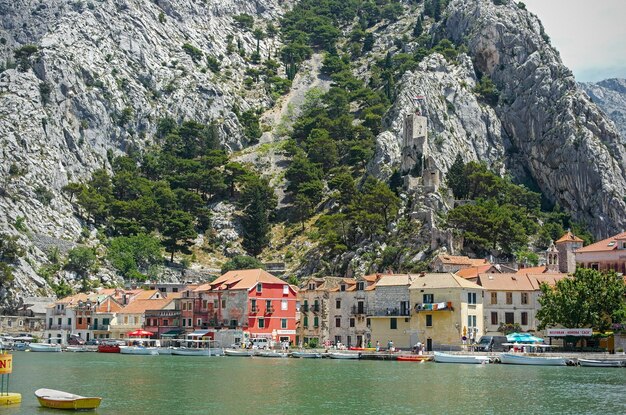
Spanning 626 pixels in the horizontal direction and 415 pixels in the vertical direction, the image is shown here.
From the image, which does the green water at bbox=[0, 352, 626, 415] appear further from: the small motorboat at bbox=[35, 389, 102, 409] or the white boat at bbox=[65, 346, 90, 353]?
the white boat at bbox=[65, 346, 90, 353]

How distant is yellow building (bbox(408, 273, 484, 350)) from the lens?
295 ft

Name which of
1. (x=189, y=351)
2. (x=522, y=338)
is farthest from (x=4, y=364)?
(x=522, y=338)

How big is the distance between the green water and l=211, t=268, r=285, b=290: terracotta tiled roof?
20.8 m

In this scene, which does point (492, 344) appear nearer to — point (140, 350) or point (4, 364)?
point (140, 350)

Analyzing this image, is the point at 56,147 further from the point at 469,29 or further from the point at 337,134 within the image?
the point at 469,29

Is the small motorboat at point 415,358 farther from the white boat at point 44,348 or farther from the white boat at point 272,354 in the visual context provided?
the white boat at point 44,348

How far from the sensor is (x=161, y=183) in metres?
160

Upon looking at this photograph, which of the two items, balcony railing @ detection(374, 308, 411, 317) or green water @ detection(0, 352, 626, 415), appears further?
balcony railing @ detection(374, 308, 411, 317)

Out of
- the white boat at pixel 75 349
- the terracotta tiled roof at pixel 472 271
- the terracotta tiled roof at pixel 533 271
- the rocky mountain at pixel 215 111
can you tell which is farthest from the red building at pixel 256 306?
the terracotta tiled roof at pixel 533 271

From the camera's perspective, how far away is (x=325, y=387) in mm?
60188

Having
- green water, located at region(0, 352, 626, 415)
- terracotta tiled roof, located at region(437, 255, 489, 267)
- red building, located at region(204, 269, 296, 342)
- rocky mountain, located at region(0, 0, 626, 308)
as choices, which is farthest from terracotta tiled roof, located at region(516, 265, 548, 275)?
red building, located at region(204, 269, 296, 342)

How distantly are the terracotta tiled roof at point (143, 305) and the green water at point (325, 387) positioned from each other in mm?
30598

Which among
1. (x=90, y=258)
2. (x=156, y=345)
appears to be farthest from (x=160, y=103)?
(x=156, y=345)

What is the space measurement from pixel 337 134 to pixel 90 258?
60042mm
